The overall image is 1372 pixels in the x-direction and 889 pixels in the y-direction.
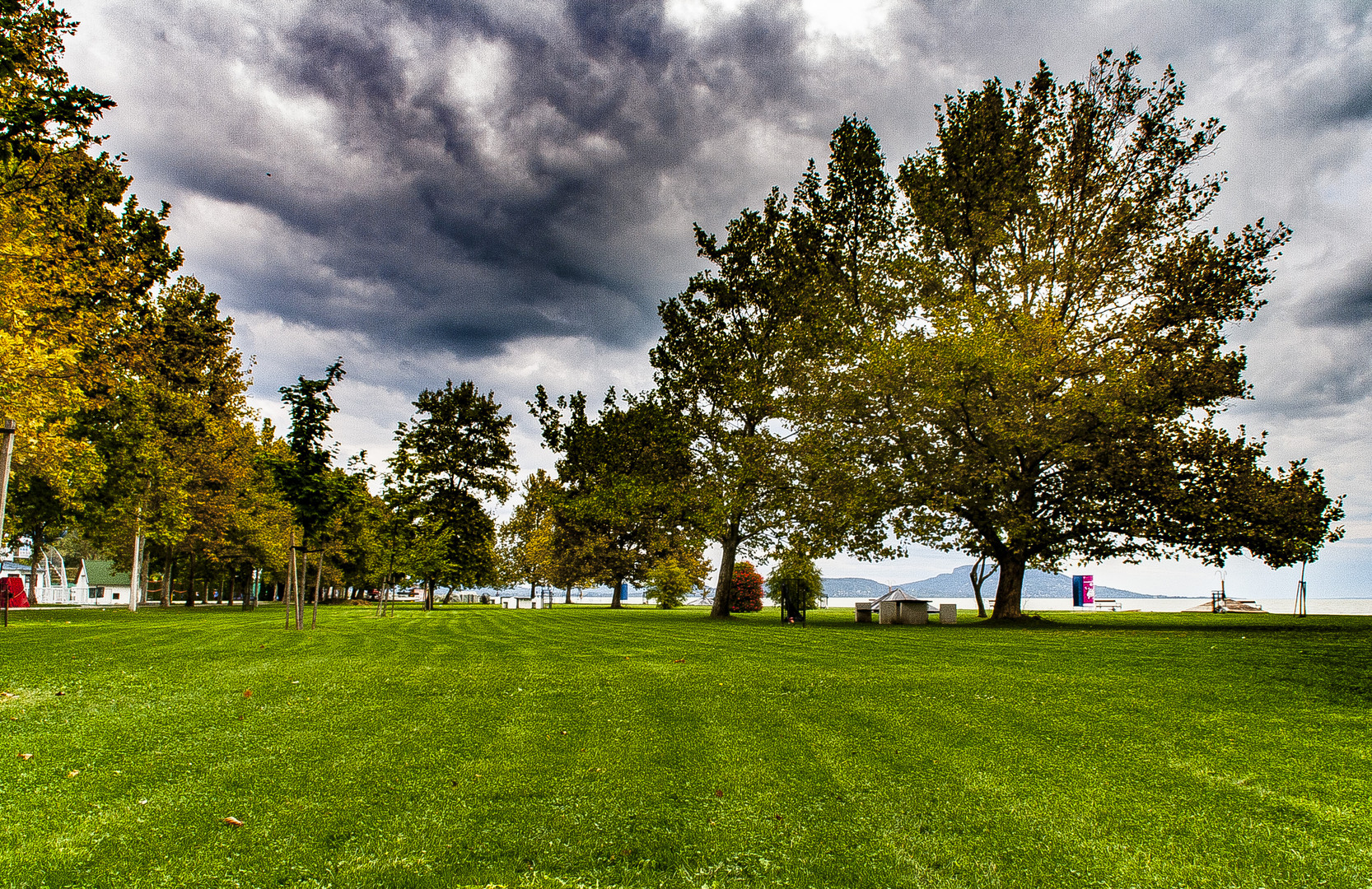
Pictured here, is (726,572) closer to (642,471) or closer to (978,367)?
(642,471)

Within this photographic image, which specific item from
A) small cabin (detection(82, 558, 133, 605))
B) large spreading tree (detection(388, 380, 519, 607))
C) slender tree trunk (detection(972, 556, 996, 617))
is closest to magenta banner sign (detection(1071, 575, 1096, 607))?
slender tree trunk (detection(972, 556, 996, 617))

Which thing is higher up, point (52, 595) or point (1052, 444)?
point (1052, 444)

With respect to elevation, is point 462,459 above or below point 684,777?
above

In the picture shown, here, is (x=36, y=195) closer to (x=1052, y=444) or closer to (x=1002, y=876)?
(x=1002, y=876)

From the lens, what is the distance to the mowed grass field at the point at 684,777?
3316 mm

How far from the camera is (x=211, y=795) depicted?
164 inches

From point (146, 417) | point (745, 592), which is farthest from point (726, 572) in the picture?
point (146, 417)

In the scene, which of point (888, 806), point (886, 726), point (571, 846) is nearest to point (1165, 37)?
point (886, 726)

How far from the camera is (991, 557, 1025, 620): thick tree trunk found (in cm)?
2289

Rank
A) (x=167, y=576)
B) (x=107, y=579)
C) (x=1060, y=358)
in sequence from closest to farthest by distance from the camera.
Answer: (x=1060, y=358) → (x=167, y=576) → (x=107, y=579)

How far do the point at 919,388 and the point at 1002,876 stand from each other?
1961 centimetres

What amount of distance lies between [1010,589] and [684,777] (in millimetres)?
21984

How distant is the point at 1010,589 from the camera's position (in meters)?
23.3

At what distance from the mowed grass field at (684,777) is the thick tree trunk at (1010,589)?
14086 millimetres
